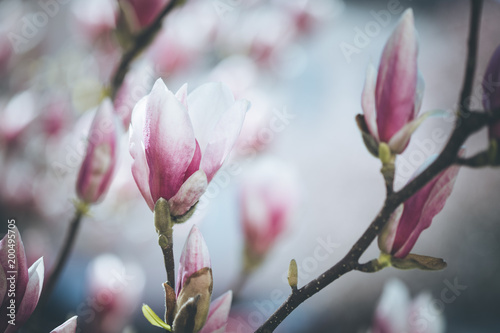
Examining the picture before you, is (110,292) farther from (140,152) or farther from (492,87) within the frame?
(492,87)

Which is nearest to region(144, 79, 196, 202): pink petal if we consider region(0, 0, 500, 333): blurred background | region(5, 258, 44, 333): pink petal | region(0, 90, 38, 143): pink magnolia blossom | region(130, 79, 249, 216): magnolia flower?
region(130, 79, 249, 216): magnolia flower

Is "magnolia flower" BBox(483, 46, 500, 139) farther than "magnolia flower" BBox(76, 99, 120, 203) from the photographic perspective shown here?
No

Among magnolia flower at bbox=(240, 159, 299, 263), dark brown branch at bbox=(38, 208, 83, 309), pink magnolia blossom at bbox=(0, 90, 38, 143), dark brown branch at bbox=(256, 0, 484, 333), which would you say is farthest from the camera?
pink magnolia blossom at bbox=(0, 90, 38, 143)

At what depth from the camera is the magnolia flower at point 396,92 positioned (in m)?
0.29

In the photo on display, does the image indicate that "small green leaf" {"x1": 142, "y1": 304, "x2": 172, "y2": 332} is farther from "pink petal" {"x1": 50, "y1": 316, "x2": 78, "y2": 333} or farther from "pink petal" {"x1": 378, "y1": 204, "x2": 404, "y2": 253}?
"pink petal" {"x1": 378, "y1": 204, "x2": 404, "y2": 253}

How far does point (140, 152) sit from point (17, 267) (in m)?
0.11

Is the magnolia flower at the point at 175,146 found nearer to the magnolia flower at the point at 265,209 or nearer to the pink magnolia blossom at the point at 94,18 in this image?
the magnolia flower at the point at 265,209

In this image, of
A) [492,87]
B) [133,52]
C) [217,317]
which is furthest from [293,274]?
[133,52]

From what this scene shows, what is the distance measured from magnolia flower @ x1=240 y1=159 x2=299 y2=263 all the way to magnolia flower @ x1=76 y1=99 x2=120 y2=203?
0.18 metres

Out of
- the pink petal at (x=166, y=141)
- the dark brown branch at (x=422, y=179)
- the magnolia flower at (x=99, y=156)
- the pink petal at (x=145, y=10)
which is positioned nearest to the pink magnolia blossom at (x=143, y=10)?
the pink petal at (x=145, y=10)

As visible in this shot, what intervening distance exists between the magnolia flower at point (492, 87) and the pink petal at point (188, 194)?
0.18 metres

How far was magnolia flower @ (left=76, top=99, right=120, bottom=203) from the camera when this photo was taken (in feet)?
1.35

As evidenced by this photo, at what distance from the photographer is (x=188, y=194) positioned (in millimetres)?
296

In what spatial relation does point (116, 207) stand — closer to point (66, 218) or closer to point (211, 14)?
point (66, 218)
